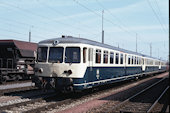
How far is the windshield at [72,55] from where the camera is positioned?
1199 cm

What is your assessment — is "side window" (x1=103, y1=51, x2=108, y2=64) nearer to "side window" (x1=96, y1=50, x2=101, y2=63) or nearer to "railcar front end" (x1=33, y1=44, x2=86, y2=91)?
"side window" (x1=96, y1=50, x2=101, y2=63)

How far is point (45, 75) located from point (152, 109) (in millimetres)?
5579

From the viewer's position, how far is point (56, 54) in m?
12.4

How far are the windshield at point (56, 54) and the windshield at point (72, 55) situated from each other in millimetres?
338

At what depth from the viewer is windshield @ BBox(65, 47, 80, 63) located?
39.3 ft

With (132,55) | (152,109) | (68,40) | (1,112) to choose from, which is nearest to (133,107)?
(152,109)

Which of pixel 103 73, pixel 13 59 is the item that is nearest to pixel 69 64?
pixel 103 73

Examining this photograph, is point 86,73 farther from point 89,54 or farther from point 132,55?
point 132,55

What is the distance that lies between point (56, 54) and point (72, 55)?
0.94 m

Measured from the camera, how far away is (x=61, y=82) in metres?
11.8

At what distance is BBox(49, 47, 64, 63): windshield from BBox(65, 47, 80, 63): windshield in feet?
1.11

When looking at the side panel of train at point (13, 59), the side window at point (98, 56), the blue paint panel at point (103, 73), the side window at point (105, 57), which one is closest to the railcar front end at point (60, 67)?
the blue paint panel at point (103, 73)

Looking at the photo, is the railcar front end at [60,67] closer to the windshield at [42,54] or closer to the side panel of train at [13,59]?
the windshield at [42,54]

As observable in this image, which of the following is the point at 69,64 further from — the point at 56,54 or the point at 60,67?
the point at 56,54
